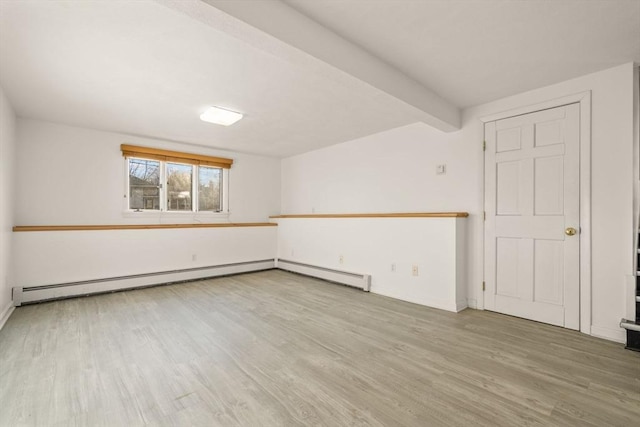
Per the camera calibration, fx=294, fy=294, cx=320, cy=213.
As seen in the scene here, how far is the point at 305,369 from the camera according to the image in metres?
2.09

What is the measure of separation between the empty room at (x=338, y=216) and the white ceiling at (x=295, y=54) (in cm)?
2

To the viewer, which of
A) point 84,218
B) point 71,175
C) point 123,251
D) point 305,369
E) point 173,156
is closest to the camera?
point 305,369

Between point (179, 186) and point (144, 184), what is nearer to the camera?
point (144, 184)

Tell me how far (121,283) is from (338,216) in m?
3.44

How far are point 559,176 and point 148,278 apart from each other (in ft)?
18.1

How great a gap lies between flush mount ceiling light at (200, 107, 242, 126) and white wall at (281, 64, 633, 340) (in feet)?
6.79

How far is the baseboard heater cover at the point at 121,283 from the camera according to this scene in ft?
12.2

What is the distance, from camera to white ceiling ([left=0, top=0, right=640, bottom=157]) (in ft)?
6.10

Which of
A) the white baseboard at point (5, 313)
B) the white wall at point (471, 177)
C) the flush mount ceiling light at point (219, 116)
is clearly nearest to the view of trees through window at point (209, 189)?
the white wall at point (471, 177)

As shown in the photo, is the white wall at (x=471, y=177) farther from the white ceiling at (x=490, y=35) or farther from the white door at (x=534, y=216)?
the white ceiling at (x=490, y=35)

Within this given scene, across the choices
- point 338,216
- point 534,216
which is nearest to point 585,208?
point 534,216

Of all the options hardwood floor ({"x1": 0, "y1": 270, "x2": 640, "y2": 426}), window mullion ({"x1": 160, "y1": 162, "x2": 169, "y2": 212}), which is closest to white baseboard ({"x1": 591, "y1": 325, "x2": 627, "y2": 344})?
hardwood floor ({"x1": 0, "y1": 270, "x2": 640, "y2": 426})

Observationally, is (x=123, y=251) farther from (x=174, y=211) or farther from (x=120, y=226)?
(x=174, y=211)

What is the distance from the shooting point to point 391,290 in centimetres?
406
